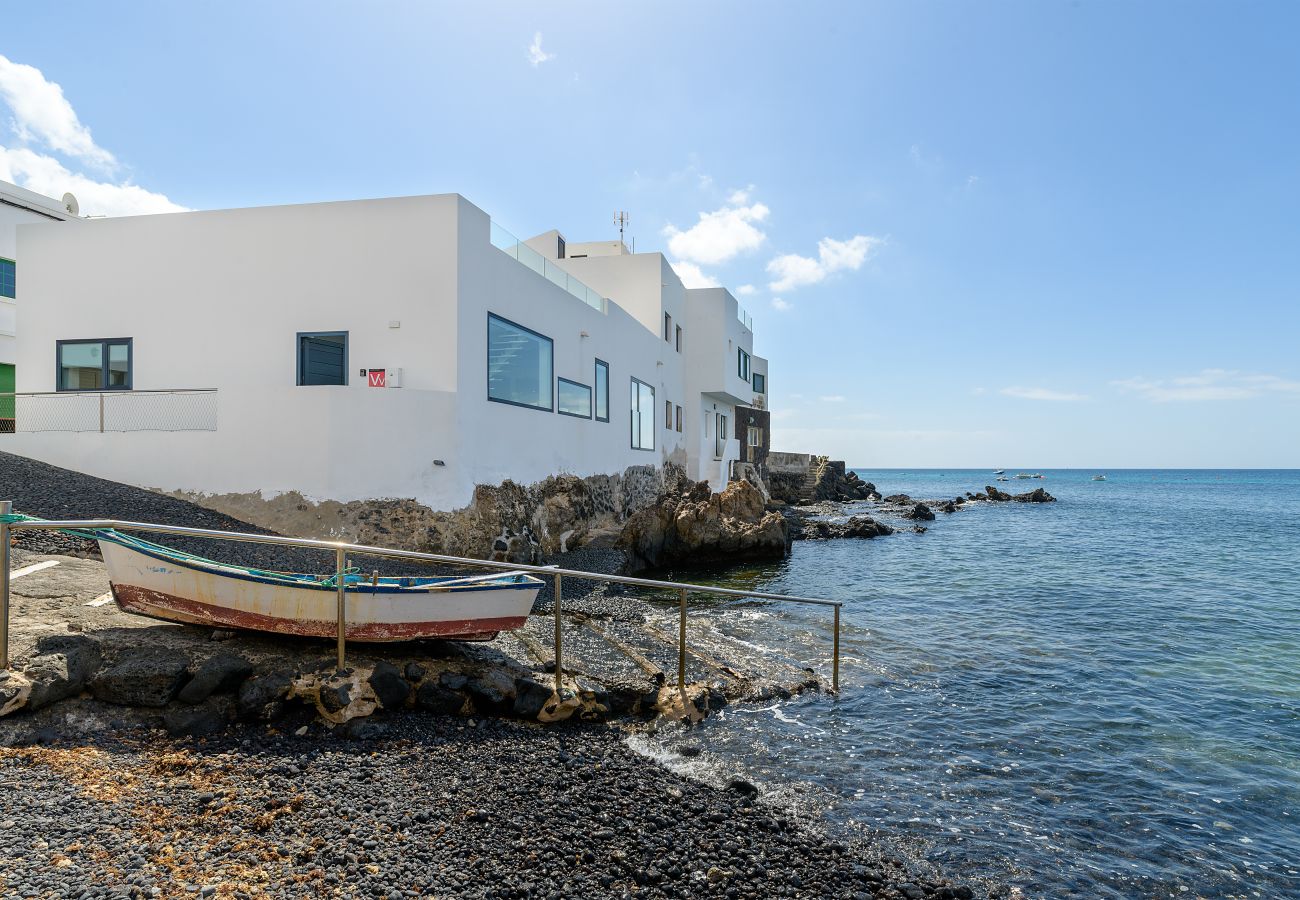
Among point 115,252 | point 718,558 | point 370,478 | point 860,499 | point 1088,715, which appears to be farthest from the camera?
point 860,499

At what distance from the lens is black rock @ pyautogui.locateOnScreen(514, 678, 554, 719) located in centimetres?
677

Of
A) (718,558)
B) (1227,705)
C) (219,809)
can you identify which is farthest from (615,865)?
(718,558)

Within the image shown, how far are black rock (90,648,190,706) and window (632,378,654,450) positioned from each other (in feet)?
58.7

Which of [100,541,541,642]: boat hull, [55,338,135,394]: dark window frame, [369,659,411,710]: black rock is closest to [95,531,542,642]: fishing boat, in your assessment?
[100,541,541,642]: boat hull

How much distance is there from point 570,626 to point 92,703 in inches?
237

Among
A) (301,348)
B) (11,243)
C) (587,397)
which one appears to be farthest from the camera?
(11,243)

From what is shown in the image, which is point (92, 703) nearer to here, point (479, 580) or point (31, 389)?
point (479, 580)

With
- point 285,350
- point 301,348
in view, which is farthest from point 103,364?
point 301,348

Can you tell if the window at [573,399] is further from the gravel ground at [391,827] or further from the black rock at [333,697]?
the gravel ground at [391,827]

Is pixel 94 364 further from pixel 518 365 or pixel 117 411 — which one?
pixel 518 365

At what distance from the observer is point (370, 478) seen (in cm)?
1207

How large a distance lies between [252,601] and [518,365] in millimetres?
9424

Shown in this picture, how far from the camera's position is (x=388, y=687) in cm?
632

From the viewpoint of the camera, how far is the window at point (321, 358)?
1338 centimetres
